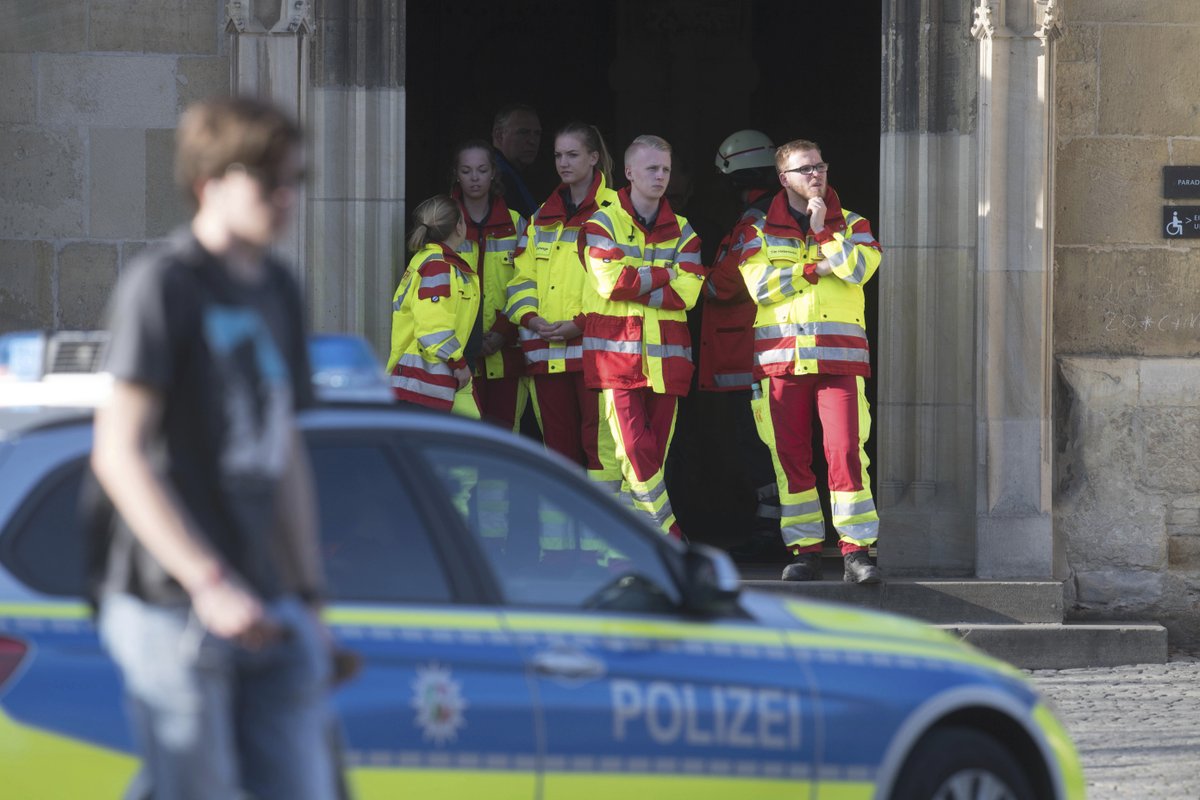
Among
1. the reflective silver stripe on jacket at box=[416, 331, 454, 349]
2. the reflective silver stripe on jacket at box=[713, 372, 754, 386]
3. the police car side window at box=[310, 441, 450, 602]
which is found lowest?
the police car side window at box=[310, 441, 450, 602]

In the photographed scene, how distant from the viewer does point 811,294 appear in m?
9.68

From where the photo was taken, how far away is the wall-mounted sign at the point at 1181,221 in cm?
1073

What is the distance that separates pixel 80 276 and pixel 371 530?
6.48 metres

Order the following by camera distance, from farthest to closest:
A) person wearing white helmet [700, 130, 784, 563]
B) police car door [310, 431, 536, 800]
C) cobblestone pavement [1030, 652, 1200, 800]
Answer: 1. person wearing white helmet [700, 130, 784, 563]
2. cobblestone pavement [1030, 652, 1200, 800]
3. police car door [310, 431, 536, 800]

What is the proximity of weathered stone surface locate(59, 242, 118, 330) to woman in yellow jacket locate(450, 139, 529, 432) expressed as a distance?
6.09ft

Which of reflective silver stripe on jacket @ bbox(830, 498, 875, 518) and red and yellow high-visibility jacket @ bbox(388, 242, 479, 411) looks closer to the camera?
reflective silver stripe on jacket @ bbox(830, 498, 875, 518)

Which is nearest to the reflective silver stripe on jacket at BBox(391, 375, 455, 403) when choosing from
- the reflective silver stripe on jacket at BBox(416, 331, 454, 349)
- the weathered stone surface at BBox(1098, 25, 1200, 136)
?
the reflective silver stripe on jacket at BBox(416, 331, 454, 349)

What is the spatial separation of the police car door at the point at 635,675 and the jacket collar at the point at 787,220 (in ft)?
16.4

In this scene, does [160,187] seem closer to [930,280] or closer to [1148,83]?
[930,280]

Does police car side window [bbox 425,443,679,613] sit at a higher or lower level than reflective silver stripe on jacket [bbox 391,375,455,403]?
lower

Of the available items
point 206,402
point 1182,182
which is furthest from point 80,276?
point 206,402

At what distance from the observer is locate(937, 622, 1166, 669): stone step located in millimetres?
9656

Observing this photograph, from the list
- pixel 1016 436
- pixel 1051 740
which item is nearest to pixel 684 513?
pixel 1016 436

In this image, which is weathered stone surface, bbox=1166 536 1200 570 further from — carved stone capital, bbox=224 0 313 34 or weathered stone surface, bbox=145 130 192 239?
weathered stone surface, bbox=145 130 192 239
